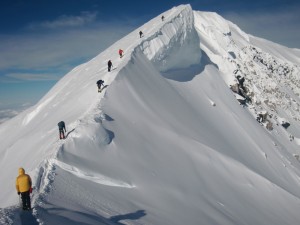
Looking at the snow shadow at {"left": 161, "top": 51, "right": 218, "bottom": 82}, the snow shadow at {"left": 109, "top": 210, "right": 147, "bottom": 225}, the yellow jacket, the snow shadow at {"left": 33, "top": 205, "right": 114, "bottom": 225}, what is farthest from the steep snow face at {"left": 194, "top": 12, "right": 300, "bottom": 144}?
the yellow jacket

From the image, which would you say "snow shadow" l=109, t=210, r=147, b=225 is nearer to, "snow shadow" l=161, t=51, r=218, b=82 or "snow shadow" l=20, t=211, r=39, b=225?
"snow shadow" l=20, t=211, r=39, b=225

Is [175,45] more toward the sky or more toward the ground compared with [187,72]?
more toward the sky

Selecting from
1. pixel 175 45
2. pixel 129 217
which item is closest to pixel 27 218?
pixel 129 217

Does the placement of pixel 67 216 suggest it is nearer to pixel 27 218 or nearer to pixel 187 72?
pixel 27 218

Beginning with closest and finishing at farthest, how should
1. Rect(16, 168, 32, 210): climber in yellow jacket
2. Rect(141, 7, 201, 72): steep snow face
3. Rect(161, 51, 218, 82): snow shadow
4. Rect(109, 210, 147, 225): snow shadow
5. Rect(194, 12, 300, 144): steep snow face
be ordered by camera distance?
Rect(16, 168, 32, 210): climber in yellow jacket < Rect(109, 210, 147, 225): snow shadow < Rect(141, 7, 201, 72): steep snow face < Rect(161, 51, 218, 82): snow shadow < Rect(194, 12, 300, 144): steep snow face

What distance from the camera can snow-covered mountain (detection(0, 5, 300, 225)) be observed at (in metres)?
12.9

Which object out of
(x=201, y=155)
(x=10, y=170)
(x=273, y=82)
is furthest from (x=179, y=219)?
(x=273, y=82)

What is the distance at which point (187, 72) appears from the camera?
45.6m

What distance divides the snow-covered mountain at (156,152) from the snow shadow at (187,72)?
0.79 feet

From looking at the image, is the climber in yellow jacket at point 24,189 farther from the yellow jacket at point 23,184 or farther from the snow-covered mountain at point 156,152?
the snow-covered mountain at point 156,152

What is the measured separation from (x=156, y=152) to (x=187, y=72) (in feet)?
89.0

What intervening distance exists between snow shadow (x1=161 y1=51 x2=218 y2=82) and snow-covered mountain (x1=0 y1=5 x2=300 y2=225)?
24 centimetres

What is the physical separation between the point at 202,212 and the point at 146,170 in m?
3.59

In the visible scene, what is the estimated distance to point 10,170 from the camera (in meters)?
19.9
